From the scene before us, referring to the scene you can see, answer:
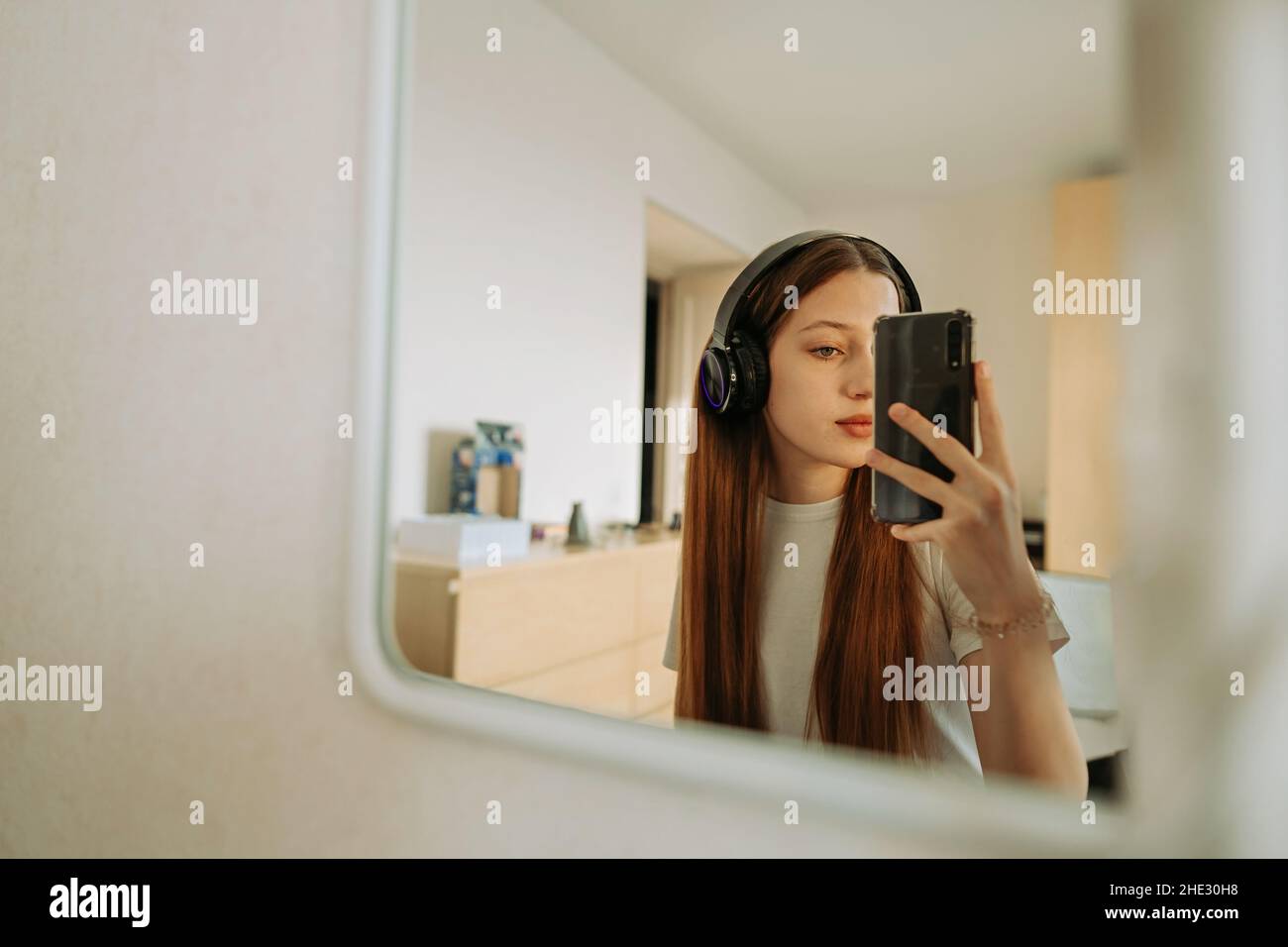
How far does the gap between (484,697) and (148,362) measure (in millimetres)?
818

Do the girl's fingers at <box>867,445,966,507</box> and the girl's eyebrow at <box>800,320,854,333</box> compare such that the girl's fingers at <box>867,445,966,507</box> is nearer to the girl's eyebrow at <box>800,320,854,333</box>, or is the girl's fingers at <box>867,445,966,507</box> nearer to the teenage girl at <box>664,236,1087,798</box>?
the teenage girl at <box>664,236,1087,798</box>

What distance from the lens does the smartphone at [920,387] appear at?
0.66 metres

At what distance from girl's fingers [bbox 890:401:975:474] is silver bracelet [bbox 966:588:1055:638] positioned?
12 centimetres

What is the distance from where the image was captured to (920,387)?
2.21 feet

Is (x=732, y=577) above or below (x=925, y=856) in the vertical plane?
above

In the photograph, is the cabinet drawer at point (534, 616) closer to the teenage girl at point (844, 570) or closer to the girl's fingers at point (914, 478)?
the teenage girl at point (844, 570)

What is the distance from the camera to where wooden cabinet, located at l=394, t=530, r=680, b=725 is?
2.73 ft

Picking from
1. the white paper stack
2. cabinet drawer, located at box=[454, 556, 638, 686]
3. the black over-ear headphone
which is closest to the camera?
the white paper stack

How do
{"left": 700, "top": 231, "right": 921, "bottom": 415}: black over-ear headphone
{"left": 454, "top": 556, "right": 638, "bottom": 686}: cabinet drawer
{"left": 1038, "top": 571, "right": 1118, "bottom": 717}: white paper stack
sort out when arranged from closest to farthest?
{"left": 1038, "top": 571, "right": 1118, "bottom": 717}: white paper stack
{"left": 700, "top": 231, "right": 921, "bottom": 415}: black over-ear headphone
{"left": 454, "top": 556, "right": 638, "bottom": 686}: cabinet drawer

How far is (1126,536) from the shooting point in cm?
62

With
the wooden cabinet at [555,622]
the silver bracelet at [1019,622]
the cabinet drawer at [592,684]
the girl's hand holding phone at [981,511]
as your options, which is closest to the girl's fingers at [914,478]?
the girl's hand holding phone at [981,511]

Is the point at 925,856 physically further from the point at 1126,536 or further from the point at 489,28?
the point at 489,28

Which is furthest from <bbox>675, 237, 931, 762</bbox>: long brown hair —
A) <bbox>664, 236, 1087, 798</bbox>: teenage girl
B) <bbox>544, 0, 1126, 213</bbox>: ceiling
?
<bbox>544, 0, 1126, 213</bbox>: ceiling
